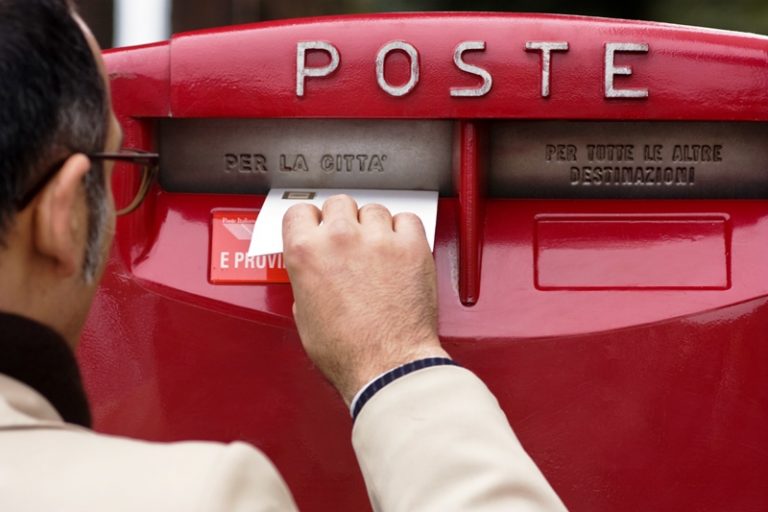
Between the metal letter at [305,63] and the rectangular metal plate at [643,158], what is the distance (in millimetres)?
285

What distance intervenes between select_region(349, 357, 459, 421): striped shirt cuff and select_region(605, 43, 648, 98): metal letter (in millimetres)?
505

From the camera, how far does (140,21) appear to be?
628 cm

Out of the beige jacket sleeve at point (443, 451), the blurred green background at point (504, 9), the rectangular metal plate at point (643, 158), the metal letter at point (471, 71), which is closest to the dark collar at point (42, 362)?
the beige jacket sleeve at point (443, 451)

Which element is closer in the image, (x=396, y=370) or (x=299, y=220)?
(x=396, y=370)

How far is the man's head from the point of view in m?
1.28

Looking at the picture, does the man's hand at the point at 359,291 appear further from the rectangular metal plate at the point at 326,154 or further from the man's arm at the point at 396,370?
the rectangular metal plate at the point at 326,154

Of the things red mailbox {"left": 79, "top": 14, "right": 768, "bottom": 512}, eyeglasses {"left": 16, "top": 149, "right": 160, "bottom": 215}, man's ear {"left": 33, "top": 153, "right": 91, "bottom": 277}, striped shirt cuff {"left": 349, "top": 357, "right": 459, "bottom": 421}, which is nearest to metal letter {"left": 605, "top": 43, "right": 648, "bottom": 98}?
red mailbox {"left": 79, "top": 14, "right": 768, "bottom": 512}

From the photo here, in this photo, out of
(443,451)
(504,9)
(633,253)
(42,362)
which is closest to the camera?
(42,362)

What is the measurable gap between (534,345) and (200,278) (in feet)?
1.75

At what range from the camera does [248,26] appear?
1.90 meters

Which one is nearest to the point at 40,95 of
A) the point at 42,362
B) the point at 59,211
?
the point at 59,211

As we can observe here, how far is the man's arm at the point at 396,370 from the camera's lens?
145cm

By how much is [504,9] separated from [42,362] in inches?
276

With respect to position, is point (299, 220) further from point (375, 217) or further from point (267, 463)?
point (267, 463)
